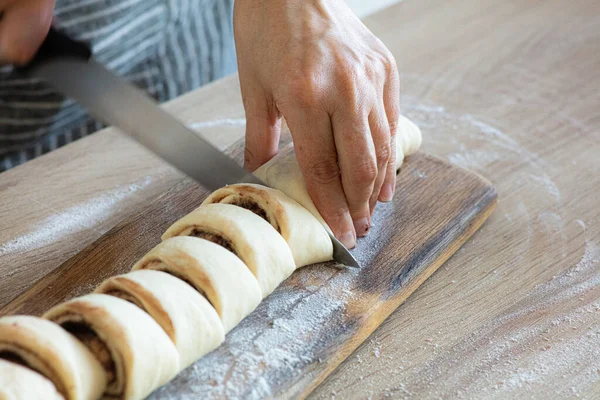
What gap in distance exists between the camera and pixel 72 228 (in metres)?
1.67

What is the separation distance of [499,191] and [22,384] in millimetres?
1334

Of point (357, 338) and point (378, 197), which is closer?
point (357, 338)

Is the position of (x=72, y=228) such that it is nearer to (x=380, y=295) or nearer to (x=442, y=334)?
(x=380, y=295)

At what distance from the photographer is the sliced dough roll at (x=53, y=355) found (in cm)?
103

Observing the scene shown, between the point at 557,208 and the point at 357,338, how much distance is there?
76 cm

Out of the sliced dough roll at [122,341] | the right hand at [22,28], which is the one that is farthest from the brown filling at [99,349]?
the right hand at [22,28]

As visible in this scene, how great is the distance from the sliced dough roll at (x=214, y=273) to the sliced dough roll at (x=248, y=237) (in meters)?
0.04

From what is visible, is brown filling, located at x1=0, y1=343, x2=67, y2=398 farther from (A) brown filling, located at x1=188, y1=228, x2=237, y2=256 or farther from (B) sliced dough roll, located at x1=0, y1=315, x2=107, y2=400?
(A) brown filling, located at x1=188, y1=228, x2=237, y2=256

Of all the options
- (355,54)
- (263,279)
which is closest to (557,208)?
(355,54)

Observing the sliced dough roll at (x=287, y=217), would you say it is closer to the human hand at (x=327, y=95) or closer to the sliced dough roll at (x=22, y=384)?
the human hand at (x=327, y=95)

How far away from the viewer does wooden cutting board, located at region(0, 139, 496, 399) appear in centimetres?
123

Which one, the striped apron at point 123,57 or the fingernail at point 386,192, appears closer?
the fingernail at point 386,192

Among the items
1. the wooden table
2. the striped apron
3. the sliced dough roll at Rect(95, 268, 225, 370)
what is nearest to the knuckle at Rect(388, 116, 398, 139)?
the wooden table

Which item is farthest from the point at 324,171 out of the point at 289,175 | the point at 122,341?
the point at 122,341
